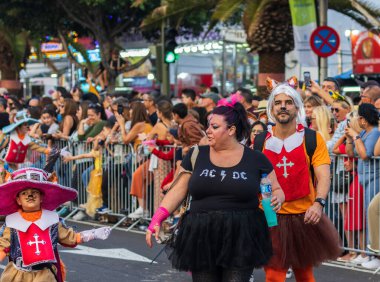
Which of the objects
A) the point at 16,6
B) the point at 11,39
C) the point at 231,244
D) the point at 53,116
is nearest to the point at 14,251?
the point at 231,244

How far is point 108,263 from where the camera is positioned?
10.7m

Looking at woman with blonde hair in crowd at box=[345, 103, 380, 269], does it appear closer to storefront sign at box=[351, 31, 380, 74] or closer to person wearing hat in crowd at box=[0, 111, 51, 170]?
person wearing hat in crowd at box=[0, 111, 51, 170]

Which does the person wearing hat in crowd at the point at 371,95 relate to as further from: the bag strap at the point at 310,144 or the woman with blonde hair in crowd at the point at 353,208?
the bag strap at the point at 310,144

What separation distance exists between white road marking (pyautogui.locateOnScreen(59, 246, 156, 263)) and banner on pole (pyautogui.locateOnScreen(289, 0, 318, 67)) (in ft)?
21.7

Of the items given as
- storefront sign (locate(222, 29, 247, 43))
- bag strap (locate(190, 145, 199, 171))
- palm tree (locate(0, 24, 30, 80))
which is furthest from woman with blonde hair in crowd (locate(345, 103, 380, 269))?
storefront sign (locate(222, 29, 247, 43))

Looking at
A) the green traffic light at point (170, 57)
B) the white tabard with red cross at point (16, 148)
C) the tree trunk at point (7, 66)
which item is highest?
the tree trunk at point (7, 66)

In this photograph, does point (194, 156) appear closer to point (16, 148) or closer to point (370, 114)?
point (370, 114)

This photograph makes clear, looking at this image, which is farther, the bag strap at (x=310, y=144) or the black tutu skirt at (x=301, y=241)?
the bag strap at (x=310, y=144)

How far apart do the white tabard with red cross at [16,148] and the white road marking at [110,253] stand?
2.10 m

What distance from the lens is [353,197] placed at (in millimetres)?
10539

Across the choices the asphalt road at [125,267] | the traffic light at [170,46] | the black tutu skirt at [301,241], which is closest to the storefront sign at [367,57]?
the traffic light at [170,46]

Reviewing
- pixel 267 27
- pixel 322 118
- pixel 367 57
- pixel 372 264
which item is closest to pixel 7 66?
pixel 367 57

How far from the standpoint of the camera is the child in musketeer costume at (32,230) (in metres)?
6.66

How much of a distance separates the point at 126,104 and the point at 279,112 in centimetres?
778
